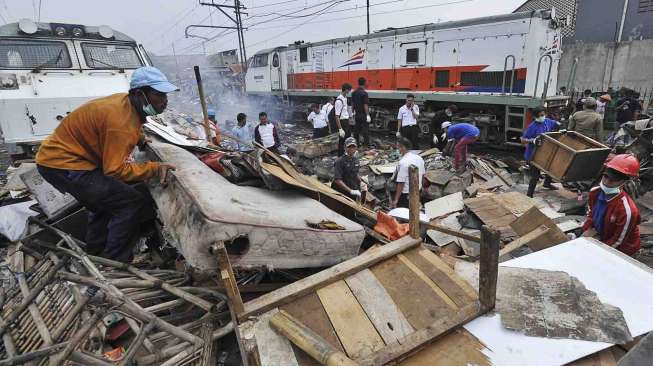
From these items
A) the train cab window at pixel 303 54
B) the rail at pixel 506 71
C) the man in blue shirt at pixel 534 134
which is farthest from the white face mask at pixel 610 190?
the train cab window at pixel 303 54

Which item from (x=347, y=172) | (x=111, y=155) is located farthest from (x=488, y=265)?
(x=347, y=172)

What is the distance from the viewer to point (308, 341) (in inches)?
59.7

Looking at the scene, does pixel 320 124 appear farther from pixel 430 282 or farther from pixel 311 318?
pixel 311 318

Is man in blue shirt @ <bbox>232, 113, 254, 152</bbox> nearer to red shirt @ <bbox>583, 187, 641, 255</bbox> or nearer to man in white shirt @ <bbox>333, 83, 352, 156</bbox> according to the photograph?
man in white shirt @ <bbox>333, 83, 352, 156</bbox>

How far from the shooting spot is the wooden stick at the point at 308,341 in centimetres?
136

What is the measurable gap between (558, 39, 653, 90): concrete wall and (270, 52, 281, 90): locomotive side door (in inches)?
487

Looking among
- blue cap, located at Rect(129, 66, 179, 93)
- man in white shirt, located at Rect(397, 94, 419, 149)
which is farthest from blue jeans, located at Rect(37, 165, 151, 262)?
man in white shirt, located at Rect(397, 94, 419, 149)

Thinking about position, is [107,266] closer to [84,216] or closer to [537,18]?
[84,216]

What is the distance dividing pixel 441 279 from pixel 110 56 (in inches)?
286

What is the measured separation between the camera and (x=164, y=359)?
194 centimetres

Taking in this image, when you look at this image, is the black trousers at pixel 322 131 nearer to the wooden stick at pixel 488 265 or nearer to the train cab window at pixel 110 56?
the train cab window at pixel 110 56

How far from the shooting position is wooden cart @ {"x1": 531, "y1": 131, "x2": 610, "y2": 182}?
5160 mm

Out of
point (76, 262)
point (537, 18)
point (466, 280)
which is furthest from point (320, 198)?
point (537, 18)

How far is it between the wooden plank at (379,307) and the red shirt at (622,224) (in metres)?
2.19
